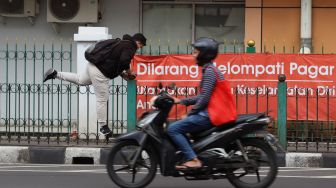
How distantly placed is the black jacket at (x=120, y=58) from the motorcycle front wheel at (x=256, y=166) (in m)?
3.13

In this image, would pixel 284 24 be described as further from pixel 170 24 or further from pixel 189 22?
pixel 170 24

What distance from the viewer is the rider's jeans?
9.77m

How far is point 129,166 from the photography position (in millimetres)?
6969

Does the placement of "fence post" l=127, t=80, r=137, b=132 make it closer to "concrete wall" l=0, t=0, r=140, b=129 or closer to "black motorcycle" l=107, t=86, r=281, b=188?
"concrete wall" l=0, t=0, r=140, b=129

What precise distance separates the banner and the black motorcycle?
3473mm

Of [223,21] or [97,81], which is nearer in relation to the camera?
[97,81]

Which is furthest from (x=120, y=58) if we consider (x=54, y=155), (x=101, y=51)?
(x=54, y=155)

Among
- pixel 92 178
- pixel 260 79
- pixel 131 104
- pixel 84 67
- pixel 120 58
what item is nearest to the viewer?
pixel 92 178

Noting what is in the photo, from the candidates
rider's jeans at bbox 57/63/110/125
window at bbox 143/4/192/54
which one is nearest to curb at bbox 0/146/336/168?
rider's jeans at bbox 57/63/110/125

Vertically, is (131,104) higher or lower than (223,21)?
lower

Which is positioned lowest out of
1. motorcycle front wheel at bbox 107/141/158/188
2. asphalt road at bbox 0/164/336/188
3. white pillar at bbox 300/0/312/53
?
asphalt road at bbox 0/164/336/188

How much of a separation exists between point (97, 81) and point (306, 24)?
4.25 meters

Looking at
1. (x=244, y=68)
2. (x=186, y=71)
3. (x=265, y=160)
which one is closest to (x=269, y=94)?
(x=244, y=68)

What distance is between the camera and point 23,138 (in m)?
11.0
